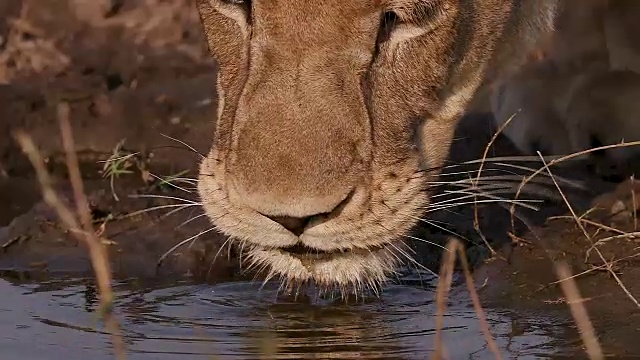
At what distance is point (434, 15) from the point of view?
375 centimetres

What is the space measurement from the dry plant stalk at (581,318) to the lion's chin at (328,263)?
44cm

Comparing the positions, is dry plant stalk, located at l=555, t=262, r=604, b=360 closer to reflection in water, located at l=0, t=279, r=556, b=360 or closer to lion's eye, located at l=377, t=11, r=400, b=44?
reflection in water, located at l=0, t=279, r=556, b=360

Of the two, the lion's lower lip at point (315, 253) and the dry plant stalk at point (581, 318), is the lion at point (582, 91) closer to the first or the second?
the dry plant stalk at point (581, 318)

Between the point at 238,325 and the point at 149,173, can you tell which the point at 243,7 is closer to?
the point at 238,325

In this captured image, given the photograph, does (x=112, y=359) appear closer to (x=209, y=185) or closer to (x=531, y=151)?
(x=209, y=185)

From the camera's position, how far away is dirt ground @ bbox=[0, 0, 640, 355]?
4008 mm

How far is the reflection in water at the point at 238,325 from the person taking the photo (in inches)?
134

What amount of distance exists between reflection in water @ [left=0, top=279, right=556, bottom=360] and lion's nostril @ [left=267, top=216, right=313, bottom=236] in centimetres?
25

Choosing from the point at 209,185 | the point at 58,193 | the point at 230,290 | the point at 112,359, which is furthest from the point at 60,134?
Result: the point at 112,359

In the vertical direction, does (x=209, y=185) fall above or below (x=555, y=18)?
below

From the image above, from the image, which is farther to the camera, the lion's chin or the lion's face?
the lion's chin

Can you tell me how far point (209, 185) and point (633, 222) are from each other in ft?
4.21

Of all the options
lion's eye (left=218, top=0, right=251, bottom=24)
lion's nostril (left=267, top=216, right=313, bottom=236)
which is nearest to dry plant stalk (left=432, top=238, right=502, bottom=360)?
lion's nostril (left=267, top=216, right=313, bottom=236)

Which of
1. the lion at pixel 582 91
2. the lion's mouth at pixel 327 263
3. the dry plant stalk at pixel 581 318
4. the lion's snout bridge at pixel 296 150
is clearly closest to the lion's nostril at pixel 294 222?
the lion's snout bridge at pixel 296 150
